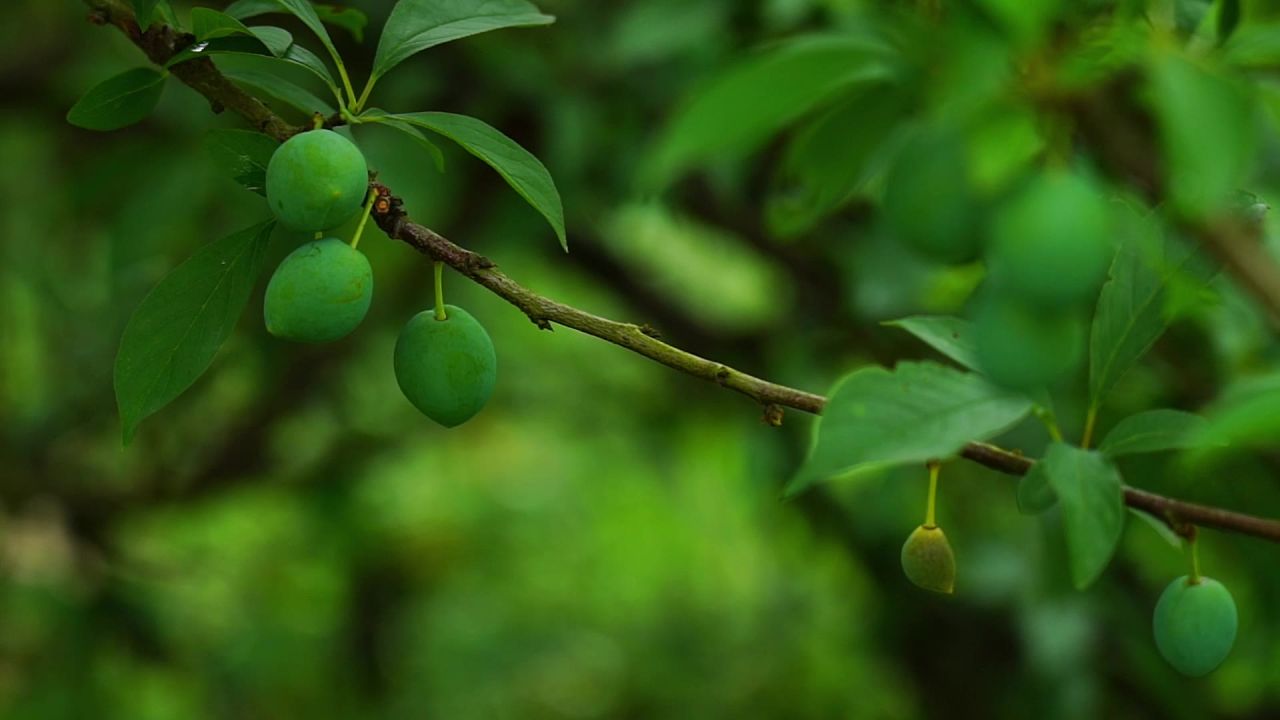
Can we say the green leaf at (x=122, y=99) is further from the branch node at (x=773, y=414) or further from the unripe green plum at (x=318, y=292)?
the branch node at (x=773, y=414)

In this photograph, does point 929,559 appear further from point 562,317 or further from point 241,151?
point 241,151

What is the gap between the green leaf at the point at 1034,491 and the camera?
56cm

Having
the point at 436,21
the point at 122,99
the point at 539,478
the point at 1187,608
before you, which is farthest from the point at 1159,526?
the point at 539,478

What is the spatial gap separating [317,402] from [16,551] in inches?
21.9

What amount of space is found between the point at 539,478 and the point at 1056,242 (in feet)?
8.25

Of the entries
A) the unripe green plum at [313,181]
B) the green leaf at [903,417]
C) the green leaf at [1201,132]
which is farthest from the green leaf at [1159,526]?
the unripe green plum at [313,181]

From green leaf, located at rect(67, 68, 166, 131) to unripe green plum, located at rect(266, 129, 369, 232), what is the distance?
5.2 inches

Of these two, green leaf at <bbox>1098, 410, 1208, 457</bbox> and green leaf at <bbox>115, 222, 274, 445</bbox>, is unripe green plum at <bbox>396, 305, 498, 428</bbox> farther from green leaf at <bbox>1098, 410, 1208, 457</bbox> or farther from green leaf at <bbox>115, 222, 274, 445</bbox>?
green leaf at <bbox>1098, 410, 1208, 457</bbox>

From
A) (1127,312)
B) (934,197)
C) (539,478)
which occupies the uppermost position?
(934,197)

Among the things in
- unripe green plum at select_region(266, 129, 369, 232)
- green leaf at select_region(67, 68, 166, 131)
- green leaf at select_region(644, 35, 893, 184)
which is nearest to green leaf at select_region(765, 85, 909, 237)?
green leaf at select_region(644, 35, 893, 184)

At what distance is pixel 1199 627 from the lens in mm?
587

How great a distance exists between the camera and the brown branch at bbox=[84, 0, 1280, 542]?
0.53 m

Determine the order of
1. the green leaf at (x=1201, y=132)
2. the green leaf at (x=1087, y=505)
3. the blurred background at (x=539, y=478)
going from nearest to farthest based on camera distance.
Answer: the green leaf at (x=1201, y=132) < the green leaf at (x=1087, y=505) < the blurred background at (x=539, y=478)

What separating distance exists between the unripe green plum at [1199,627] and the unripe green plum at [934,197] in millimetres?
253
